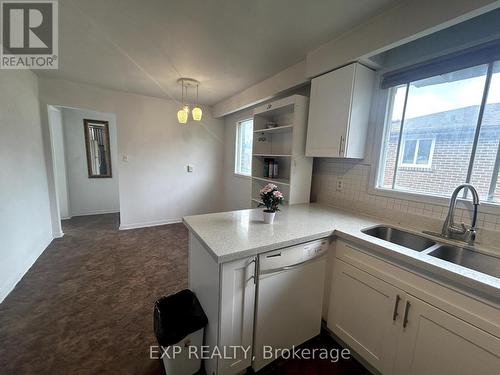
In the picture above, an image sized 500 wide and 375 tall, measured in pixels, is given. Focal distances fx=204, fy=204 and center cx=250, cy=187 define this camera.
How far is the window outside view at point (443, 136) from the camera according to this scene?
129 centimetres

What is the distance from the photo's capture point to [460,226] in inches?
53.3

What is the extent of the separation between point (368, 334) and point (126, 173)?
12.8 ft

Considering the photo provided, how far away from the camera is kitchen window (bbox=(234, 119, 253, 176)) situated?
3783mm

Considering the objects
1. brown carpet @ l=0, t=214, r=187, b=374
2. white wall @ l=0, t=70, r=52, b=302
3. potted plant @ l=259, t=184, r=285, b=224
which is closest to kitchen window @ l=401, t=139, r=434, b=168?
potted plant @ l=259, t=184, r=285, b=224

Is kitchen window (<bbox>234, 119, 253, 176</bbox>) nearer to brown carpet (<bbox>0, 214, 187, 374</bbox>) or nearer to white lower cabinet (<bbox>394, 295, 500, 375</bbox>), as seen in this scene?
brown carpet (<bbox>0, 214, 187, 374</bbox>)

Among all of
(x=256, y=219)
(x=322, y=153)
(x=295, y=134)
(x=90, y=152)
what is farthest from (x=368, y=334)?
(x=90, y=152)

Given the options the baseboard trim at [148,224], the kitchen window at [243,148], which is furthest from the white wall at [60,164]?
the kitchen window at [243,148]

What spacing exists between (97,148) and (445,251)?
565 centimetres

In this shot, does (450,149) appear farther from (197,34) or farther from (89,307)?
(89,307)

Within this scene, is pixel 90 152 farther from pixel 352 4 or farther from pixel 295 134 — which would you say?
pixel 352 4

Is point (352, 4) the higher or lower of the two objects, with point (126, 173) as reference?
higher

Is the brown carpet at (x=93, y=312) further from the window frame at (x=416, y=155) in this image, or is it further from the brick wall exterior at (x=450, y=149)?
the window frame at (x=416, y=155)

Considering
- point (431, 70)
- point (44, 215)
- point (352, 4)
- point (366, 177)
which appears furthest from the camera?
point (44, 215)

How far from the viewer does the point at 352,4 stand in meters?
1.37
